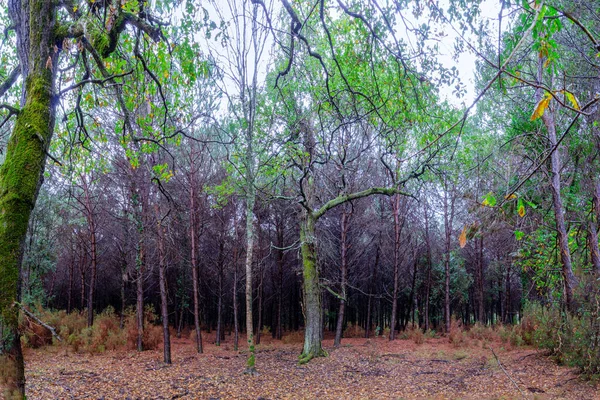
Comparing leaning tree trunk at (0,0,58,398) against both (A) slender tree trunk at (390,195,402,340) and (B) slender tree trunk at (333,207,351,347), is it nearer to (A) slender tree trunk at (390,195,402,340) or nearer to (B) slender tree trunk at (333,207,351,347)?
(B) slender tree trunk at (333,207,351,347)

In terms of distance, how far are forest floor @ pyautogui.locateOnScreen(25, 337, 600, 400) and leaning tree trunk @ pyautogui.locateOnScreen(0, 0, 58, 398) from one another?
17.4 ft

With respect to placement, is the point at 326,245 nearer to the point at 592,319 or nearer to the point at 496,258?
the point at 592,319

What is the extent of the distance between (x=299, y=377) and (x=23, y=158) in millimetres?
8591

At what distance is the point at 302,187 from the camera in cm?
1148

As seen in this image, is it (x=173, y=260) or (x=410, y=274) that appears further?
(x=410, y=274)

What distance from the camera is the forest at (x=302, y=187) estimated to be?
2.86 metres

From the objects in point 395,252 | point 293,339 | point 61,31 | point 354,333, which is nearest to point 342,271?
point 395,252

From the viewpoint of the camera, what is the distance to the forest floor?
7.41 metres

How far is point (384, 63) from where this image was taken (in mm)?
4324

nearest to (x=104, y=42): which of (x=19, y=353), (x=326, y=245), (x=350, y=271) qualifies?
(x=19, y=353)

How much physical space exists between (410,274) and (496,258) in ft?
17.3

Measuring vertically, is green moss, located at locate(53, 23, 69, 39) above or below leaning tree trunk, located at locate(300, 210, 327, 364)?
above

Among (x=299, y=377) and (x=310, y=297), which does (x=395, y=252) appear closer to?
(x=310, y=297)

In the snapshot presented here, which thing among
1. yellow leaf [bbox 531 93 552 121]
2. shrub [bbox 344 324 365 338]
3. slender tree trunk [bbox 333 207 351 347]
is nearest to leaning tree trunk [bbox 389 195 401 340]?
slender tree trunk [bbox 333 207 351 347]
